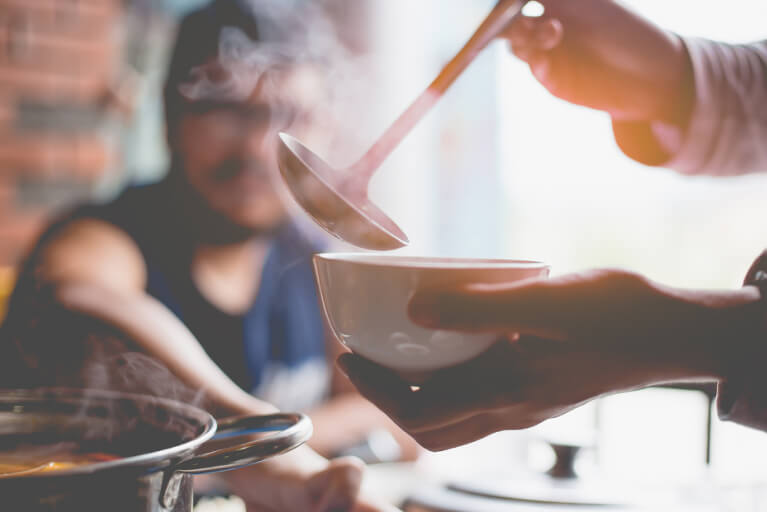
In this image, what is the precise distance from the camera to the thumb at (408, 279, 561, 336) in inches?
15.5

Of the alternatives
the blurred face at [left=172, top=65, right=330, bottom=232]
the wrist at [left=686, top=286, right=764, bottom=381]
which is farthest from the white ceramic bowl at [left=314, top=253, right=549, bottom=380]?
the blurred face at [left=172, top=65, right=330, bottom=232]

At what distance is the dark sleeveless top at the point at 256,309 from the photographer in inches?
66.7

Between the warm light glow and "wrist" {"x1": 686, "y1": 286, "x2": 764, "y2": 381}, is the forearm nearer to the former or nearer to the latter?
"wrist" {"x1": 686, "y1": 286, "x2": 764, "y2": 381}

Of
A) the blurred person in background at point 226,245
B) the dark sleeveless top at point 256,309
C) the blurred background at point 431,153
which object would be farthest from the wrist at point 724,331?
the blurred background at point 431,153

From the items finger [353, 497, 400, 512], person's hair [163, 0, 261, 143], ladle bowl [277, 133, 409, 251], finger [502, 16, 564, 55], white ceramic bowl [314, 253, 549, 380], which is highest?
person's hair [163, 0, 261, 143]

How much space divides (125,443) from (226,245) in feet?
4.62

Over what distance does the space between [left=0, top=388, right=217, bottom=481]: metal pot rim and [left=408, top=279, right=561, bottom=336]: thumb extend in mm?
176

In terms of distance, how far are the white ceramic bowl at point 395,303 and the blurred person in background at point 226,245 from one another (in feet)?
3.03

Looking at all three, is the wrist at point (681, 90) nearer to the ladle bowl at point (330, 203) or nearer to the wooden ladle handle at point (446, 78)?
the wooden ladle handle at point (446, 78)

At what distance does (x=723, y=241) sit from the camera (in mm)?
2887

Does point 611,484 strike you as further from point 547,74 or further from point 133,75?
point 133,75

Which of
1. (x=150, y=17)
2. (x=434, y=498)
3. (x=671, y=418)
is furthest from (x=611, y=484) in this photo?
(x=671, y=418)

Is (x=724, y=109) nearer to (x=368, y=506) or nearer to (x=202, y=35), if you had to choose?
(x=368, y=506)

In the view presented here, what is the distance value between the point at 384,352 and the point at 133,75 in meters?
2.68
